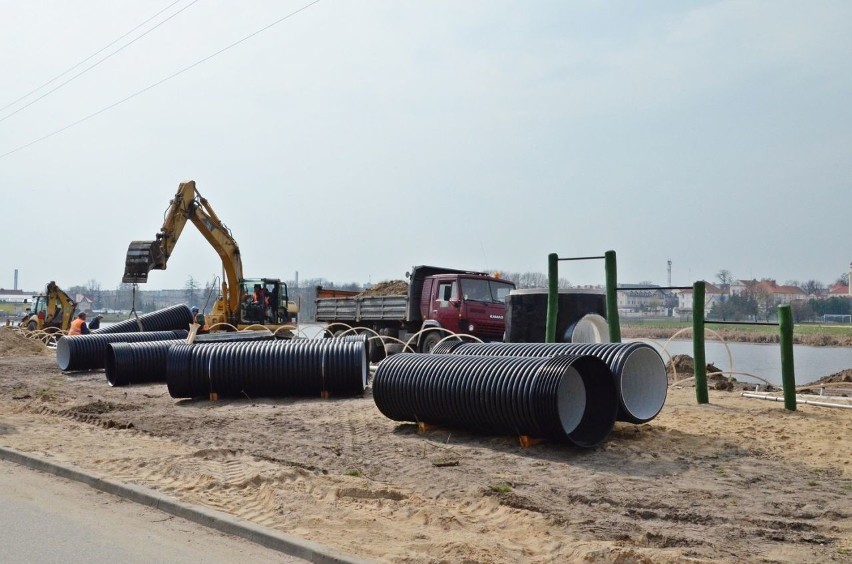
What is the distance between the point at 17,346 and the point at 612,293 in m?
26.0

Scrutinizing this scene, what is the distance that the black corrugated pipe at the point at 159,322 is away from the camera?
2712 centimetres

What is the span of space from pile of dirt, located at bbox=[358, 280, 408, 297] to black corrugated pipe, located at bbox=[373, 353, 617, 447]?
53.8ft

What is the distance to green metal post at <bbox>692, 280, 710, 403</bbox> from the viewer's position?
13.2m

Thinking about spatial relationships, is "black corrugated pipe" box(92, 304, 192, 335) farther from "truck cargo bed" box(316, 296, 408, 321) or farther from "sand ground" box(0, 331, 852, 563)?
"sand ground" box(0, 331, 852, 563)

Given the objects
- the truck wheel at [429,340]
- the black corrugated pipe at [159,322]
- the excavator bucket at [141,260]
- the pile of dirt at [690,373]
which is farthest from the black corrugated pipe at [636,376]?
the black corrugated pipe at [159,322]

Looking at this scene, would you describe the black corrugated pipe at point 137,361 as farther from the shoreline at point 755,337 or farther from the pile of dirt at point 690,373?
the shoreline at point 755,337

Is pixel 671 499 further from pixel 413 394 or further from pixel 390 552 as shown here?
pixel 413 394

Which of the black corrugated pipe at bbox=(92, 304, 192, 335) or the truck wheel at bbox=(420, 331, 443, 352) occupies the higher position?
the black corrugated pipe at bbox=(92, 304, 192, 335)

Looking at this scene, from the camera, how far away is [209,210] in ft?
93.8

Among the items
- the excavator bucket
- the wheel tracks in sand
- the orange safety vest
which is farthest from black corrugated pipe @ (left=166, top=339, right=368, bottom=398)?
the orange safety vest

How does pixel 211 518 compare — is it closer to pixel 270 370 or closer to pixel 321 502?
pixel 321 502

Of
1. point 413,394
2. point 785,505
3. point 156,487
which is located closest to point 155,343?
point 413,394

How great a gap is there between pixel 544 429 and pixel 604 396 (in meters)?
1.10

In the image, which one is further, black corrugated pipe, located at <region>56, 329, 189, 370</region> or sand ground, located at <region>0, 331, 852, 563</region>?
black corrugated pipe, located at <region>56, 329, 189, 370</region>
